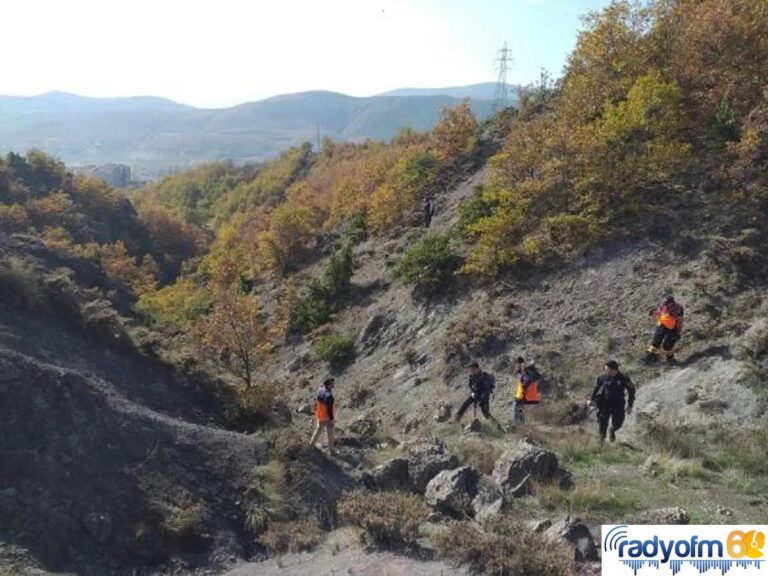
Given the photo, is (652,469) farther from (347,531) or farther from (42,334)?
(42,334)

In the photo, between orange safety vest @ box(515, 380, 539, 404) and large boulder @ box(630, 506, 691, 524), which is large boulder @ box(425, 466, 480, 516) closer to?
Result: large boulder @ box(630, 506, 691, 524)

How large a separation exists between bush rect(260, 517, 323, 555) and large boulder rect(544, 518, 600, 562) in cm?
282

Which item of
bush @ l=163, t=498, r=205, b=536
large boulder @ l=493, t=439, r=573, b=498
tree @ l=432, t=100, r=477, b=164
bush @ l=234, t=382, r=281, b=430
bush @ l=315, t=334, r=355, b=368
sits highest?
tree @ l=432, t=100, r=477, b=164

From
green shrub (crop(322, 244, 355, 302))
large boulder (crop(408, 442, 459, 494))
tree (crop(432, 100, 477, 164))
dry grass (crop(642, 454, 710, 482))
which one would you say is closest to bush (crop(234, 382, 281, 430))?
large boulder (crop(408, 442, 459, 494))

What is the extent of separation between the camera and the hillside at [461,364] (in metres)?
8.02

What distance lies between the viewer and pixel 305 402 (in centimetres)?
2098

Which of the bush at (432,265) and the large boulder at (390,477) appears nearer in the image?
the large boulder at (390,477)

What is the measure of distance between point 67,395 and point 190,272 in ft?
160

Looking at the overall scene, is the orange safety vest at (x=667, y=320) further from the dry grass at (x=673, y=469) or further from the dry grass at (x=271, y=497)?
the dry grass at (x=271, y=497)

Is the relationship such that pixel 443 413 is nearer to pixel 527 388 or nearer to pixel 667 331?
pixel 527 388

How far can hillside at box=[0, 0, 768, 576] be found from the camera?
8.02m

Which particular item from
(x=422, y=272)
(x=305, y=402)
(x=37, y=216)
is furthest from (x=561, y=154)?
(x=37, y=216)
